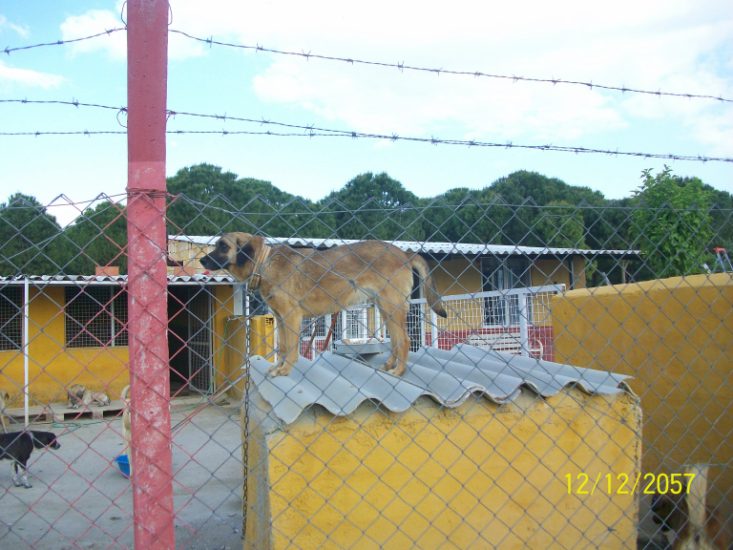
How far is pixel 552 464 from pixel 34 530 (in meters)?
4.87

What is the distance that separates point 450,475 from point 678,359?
2089 millimetres

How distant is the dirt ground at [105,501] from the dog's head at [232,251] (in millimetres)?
1080

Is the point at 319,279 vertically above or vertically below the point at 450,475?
above

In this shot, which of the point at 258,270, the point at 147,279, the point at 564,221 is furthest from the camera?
the point at 258,270

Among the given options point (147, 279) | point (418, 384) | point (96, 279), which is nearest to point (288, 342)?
point (418, 384)

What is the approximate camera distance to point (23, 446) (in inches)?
275

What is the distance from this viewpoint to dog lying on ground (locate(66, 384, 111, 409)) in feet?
41.4

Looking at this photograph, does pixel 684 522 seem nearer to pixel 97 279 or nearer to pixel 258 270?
pixel 258 270

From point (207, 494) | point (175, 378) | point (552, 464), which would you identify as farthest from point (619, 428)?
point (175, 378)

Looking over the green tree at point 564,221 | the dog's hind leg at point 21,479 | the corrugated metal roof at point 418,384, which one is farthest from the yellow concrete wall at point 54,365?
the corrugated metal roof at point 418,384

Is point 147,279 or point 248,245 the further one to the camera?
point 248,245

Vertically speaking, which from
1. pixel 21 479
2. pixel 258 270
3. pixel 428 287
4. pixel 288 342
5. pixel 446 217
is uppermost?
pixel 446 217

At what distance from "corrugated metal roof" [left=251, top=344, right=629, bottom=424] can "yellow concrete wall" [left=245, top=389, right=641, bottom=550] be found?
6cm
